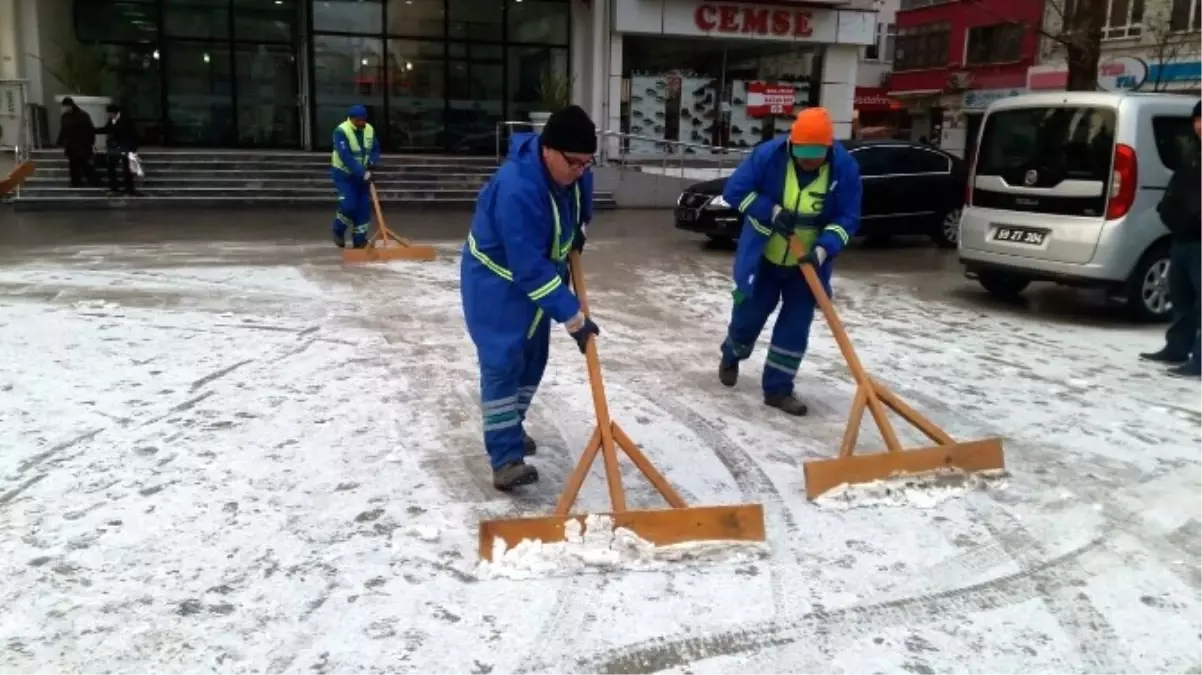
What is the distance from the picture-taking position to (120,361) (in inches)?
232

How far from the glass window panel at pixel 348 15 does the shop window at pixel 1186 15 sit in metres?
22.2

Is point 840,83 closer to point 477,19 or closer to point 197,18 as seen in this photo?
point 477,19

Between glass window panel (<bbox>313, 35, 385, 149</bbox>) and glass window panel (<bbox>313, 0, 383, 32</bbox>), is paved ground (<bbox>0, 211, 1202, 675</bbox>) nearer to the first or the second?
glass window panel (<bbox>313, 35, 385, 149</bbox>)

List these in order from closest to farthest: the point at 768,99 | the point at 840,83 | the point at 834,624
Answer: the point at 834,624
the point at 768,99
the point at 840,83

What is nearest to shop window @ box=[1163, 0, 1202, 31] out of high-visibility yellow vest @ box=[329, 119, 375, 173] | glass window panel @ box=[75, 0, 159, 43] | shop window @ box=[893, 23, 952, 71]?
shop window @ box=[893, 23, 952, 71]

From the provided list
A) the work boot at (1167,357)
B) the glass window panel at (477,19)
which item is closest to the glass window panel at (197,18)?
the glass window panel at (477,19)

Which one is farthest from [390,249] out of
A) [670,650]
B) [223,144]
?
[223,144]

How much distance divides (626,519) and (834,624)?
82cm

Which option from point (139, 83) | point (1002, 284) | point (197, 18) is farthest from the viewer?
point (197, 18)

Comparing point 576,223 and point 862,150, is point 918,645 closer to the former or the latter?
point 576,223

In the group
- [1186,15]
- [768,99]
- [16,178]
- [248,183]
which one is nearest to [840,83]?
[768,99]

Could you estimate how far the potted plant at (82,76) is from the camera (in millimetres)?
16703

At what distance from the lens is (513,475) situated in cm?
396

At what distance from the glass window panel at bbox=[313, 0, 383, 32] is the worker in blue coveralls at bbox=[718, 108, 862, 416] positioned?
16.7 m
